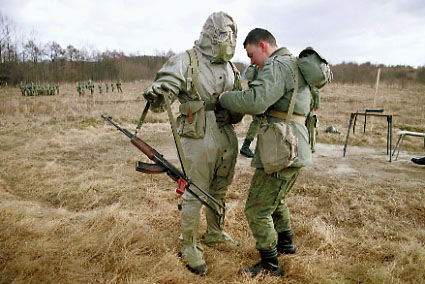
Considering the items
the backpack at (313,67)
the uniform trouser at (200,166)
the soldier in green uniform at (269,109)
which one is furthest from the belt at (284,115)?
the uniform trouser at (200,166)

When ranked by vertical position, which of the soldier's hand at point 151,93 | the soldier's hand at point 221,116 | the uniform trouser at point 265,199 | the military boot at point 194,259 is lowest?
Answer: the military boot at point 194,259

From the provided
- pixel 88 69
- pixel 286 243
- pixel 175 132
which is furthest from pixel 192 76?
pixel 88 69

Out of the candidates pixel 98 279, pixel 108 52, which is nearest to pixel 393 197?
pixel 98 279

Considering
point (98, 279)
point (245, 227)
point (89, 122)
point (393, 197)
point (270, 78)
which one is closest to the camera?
point (270, 78)

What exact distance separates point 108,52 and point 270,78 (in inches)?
2480

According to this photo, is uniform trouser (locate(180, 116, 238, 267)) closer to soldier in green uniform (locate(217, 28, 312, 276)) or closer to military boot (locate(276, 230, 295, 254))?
soldier in green uniform (locate(217, 28, 312, 276))

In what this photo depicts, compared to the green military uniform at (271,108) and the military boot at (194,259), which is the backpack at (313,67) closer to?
the green military uniform at (271,108)

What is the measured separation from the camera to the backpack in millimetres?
2090

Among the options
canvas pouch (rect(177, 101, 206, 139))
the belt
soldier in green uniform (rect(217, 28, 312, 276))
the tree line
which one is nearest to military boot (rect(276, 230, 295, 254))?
soldier in green uniform (rect(217, 28, 312, 276))

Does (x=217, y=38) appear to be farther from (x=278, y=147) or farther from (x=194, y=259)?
(x=194, y=259)

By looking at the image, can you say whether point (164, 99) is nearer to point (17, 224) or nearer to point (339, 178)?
point (17, 224)

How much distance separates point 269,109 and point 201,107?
553 mm

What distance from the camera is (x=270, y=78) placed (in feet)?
6.81

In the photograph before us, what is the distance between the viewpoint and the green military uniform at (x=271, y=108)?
2.09m
